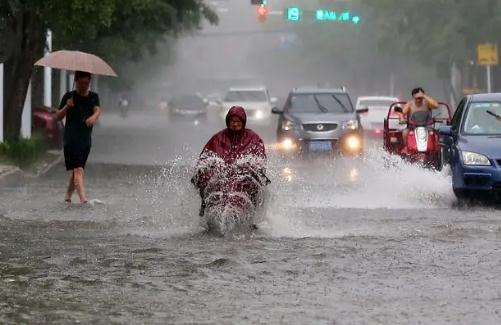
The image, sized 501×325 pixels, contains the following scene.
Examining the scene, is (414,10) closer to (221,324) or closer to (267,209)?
(267,209)

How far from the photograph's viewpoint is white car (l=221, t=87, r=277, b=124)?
171 ft

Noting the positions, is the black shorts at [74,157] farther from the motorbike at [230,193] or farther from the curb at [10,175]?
Result: the motorbike at [230,193]

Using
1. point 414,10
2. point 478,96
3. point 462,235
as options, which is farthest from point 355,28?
point 462,235

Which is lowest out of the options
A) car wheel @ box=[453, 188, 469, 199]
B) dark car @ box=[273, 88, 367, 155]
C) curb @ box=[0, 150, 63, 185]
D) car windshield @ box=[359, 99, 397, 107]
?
car wheel @ box=[453, 188, 469, 199]

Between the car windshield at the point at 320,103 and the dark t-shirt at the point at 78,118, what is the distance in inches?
513

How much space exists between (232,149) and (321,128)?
A: 15.6 meters

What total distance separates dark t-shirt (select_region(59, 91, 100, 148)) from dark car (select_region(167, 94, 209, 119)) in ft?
165

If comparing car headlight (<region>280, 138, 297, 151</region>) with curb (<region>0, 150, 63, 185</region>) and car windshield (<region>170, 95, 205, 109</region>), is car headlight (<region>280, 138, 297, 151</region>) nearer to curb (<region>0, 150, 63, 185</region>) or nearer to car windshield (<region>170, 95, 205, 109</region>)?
curb (<region>0, 150, 63, 185</region>)

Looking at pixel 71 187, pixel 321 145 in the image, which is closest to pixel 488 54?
pixel 321 145

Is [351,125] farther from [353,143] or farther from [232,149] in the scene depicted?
[232,149]

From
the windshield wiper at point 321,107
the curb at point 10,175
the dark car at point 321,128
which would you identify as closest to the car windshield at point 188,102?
the windshield wiper at point 321,107

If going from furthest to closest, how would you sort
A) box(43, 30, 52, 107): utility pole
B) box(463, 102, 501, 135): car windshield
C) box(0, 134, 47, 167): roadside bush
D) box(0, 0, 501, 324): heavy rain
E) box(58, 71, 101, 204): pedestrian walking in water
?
box(43, 30, 52, 107): utility pole, box(0, 134, 47, 167): roadside bush, box(463, 102, 501, 135): car windshield, box(58, 71, 101, 204): pedestrian walking in water, box(0, 0, 501, 324): heavy rain

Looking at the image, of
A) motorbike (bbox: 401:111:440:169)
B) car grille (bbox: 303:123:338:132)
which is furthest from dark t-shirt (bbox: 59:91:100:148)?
car grille (bbox: 303:123:338:132)

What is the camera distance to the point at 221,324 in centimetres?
799
